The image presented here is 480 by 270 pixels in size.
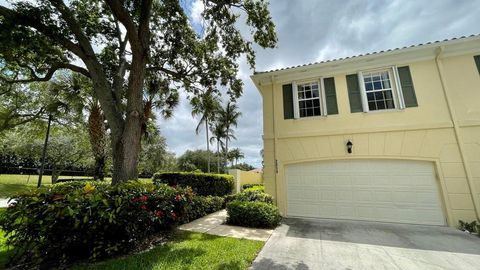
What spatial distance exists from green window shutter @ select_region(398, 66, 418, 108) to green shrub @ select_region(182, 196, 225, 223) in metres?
8.66

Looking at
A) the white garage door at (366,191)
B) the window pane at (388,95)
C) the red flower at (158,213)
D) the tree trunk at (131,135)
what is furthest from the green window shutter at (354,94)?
the tree trunk at (131,135)

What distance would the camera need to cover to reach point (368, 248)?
200 inches

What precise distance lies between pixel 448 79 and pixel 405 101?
1543mm

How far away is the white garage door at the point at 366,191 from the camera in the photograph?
7.25 m

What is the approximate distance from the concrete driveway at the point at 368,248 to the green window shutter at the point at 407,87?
14.0 feet

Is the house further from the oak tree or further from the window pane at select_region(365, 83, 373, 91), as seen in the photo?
the oak tree

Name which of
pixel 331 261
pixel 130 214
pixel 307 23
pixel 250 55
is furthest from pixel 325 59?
pixel 130 214

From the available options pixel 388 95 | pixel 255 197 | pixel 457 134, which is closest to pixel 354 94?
pixel 388 95

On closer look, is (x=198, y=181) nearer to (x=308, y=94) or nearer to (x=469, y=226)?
(x=308, y=94)

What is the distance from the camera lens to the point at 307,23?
311 inches

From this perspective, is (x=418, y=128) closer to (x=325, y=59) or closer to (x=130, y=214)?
(x=325, y=59)

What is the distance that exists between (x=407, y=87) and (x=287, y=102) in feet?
14.4

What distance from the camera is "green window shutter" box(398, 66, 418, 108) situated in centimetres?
780

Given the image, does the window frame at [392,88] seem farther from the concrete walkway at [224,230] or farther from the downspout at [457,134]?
the concrete walkway at [224,230]
